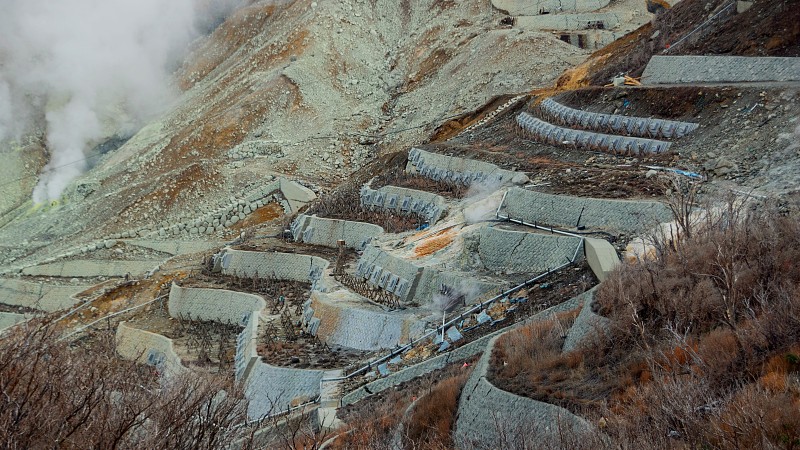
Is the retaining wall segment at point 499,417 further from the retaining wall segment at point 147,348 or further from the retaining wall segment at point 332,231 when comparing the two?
the retaining wall segment at point 332,231

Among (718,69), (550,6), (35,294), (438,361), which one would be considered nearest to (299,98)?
(550,6)

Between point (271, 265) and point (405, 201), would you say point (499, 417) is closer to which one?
point (271, 265)

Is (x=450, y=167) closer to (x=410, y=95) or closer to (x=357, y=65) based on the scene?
(x=410, y=95)

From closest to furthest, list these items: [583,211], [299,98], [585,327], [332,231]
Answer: [585,327] < [583,211] < [332,231] < [299,98]

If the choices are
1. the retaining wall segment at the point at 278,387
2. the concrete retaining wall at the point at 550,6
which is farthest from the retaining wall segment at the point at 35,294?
the concrete retaining wall at the point at 550,6

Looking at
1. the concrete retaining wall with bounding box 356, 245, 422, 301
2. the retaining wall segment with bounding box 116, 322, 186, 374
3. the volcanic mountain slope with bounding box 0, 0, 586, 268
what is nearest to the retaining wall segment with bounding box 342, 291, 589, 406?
the concrete retaining wall with bounding box 356, 245, 422, 301

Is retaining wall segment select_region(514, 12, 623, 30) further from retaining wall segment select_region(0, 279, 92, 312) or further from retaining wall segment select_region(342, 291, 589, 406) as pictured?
retaining wall segment select_region(342, 291, 589, 406)
